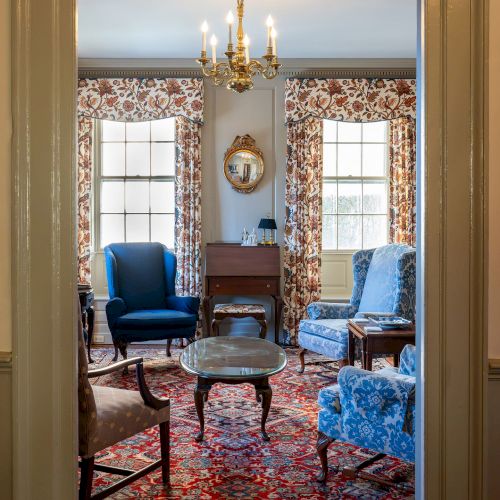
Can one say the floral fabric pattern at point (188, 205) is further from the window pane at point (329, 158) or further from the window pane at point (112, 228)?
the window pane at point (329, 158)

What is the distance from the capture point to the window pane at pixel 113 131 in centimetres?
671

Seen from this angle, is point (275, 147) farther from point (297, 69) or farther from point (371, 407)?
point (371, 407)

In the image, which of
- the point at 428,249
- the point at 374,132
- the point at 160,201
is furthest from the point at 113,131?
the point at 428,249

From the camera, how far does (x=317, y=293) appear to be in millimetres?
6520

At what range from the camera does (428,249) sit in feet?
5.40

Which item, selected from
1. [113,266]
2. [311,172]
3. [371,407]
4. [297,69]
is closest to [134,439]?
[371,407]

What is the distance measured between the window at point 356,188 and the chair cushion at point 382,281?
60.1 inches

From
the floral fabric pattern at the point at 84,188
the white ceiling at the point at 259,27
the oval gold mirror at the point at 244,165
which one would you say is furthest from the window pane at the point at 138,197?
the white ceiling at the point at 259,27

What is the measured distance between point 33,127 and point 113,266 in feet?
13.4

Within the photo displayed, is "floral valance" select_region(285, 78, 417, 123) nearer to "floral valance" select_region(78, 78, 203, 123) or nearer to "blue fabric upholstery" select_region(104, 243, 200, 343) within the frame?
"floral valance" select_region(78, 78, 203, 123)

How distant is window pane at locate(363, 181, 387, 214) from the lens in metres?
6.77

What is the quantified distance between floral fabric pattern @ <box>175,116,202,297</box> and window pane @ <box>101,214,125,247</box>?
731 mm

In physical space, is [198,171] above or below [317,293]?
above

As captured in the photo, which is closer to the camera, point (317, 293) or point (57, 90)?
point (57, 90)
